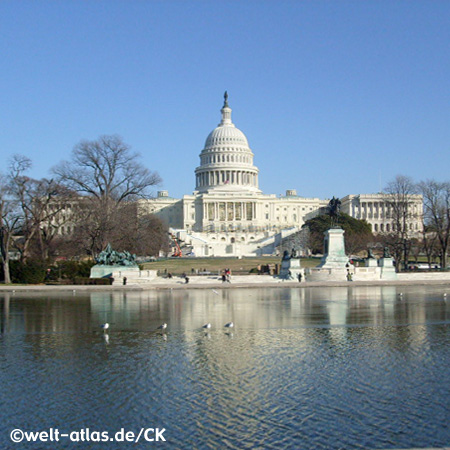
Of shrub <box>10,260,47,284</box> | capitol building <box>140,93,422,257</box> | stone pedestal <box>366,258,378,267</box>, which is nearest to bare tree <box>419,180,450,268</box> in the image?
stone pedestal <box>366,258,378,267</box>

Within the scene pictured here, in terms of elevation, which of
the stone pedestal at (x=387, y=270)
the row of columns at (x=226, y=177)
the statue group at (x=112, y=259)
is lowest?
the stone pedestal at (x=387, y=270)

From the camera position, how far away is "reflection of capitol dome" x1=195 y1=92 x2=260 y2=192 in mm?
160125

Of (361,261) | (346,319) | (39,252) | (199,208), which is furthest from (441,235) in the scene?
(199,208)

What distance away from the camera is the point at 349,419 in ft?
33.6

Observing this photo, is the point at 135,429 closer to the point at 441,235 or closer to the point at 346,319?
the point at 346,319

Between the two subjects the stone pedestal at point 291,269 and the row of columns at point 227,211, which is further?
the row of columns at point 227,211

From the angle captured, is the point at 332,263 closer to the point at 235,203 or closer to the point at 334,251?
the point at 334,251

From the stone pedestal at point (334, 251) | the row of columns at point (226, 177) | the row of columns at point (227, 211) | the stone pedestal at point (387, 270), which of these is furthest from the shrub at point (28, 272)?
the row of columns at point (226, 177)

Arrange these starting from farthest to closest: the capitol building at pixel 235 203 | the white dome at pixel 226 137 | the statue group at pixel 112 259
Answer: the white dome at pixel 226 137, the capitol building at pixel 235 203, the statue group at pixel 112 259

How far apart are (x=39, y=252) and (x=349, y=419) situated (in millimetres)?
49613

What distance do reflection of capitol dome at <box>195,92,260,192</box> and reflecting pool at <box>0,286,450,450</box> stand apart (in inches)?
5359

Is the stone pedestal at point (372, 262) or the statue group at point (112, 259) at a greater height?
the statue group at point (112, 259)

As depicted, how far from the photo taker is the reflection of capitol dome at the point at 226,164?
16012 cm

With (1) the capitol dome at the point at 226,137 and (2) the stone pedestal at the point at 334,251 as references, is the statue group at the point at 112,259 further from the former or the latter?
(1) the capitol dome at the point at 226,137
